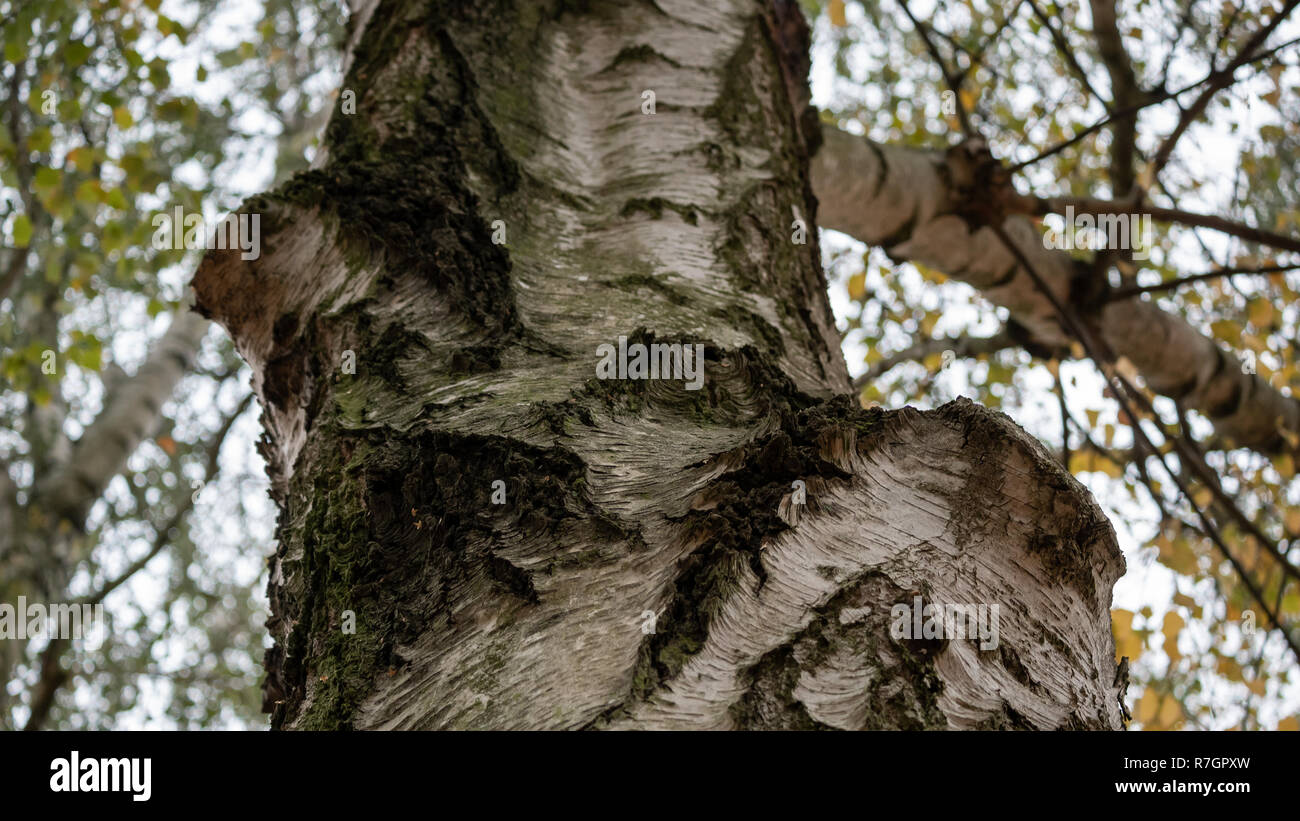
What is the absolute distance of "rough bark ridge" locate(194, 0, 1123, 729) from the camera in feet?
3.08

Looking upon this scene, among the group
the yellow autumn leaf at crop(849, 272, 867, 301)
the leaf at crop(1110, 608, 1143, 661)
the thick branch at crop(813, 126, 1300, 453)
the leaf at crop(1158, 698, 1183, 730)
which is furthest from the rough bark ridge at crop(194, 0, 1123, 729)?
the yellow autumn leaf at crop(849, 272, 867, 301)

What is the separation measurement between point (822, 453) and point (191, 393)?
867 centimetres

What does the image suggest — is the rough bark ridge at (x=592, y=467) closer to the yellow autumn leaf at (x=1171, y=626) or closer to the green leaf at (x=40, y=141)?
the yellow autumn leaf at (x=1171, y=626)

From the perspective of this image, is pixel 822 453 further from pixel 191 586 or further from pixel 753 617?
pixel 191 586

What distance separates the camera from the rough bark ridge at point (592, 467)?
94 centimetres

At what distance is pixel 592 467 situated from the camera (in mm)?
1123

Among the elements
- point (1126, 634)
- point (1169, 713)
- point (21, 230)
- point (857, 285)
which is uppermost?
point (21, 230)

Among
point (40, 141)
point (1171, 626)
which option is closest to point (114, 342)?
point (40, 141)

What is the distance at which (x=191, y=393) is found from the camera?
339 inches

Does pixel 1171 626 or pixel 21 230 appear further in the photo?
pixel 21 230

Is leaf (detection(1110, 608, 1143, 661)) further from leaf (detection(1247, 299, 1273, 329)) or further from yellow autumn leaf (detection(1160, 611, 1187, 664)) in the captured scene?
leaf (detection(1247, 299, 1273, 329))

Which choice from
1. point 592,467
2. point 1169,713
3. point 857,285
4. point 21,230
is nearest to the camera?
point 592,467

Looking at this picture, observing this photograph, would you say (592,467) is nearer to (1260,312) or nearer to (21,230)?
(21,230)
